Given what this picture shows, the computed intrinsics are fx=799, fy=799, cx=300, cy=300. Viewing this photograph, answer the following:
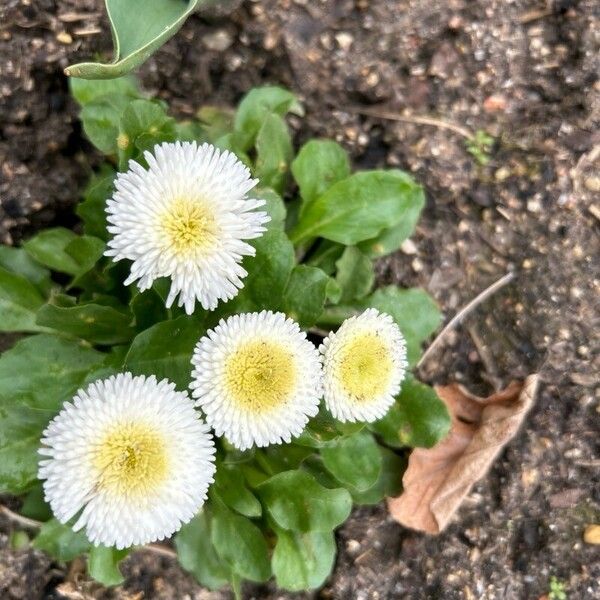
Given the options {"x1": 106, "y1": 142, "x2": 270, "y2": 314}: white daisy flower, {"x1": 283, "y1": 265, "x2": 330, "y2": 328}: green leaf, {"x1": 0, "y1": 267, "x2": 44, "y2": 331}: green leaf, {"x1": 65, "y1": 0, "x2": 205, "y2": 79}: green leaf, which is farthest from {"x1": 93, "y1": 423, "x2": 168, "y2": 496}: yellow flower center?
{"x1": 65, "y1": 0, "x2": 205, "y2": 79}: green leaf

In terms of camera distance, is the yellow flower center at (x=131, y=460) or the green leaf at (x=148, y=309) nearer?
the yellow flower center at (x=131, y=460)

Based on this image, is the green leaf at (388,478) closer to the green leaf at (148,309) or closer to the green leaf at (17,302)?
the green leaf at (148,309)

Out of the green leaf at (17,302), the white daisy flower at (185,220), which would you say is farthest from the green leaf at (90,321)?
the white daisy flower at (185,220)

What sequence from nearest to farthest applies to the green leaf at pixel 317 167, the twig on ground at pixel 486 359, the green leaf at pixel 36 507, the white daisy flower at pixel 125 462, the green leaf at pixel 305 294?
the white daisy flower at pixel 125 462 → the green leaf at pixel 305 294 → the green leaf at pixel 36 507 → the green leaf at pixel 317 167 → the twig on ground at pixel 486 359

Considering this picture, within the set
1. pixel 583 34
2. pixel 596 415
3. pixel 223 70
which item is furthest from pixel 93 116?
pixel 596 415

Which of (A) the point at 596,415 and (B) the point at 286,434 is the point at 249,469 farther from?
(A) the point at 596,415

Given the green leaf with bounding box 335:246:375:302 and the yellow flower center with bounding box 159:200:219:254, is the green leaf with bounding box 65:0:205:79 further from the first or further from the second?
the green leaf with bounding box 335:246:375:302

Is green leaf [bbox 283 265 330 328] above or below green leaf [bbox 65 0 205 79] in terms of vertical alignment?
below
